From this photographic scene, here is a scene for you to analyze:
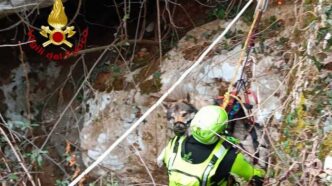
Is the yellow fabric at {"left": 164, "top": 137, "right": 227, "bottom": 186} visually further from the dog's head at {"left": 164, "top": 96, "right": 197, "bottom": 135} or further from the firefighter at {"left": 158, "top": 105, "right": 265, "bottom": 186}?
the dog's head at {"left": 164, "top": 96, "right": 197, "bottom": 135}

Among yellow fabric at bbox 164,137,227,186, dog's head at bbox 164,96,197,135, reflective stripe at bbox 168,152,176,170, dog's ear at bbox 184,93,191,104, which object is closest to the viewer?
yellow fabric at bbox 164,137,227,186

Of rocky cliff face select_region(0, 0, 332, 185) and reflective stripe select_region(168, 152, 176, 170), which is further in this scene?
reflective stripe select_region(168, 152, 176, 170)

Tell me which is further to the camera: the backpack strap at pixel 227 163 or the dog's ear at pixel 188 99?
the dog's ear at pixel 188 99

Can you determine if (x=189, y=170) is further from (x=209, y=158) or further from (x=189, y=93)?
(x=189, y=93)

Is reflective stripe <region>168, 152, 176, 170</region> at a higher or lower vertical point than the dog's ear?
lower

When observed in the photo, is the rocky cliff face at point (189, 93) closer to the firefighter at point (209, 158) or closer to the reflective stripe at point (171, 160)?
the firefighter at point (209, 158)

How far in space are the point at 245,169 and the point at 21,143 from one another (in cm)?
237

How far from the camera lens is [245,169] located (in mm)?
3373

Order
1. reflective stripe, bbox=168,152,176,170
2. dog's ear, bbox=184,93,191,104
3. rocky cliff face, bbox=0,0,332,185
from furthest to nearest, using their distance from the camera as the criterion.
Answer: dog's ear, bbox=184,93,191,104, reflective stripe, bbox=168,152,176,170, rocky cliff face, bbox=0,0,332,185

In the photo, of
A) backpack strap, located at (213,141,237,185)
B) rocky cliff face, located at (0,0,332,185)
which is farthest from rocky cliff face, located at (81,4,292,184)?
backpack strap, located at (213,141,237,185)

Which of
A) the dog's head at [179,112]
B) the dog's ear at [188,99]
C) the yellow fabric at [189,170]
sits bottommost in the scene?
the yellow fabric at [189,170]

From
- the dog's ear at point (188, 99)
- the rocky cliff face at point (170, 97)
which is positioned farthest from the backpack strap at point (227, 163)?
the dog's ear at point (188, 99)

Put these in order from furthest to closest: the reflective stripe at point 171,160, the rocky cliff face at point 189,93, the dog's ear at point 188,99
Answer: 1. the dog's ear at point 188,99
2. the reflective stripe at point 171,160
3. the rocky cliff face at point 189,93

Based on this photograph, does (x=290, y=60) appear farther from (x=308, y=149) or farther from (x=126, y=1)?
(x=126, y=1)
